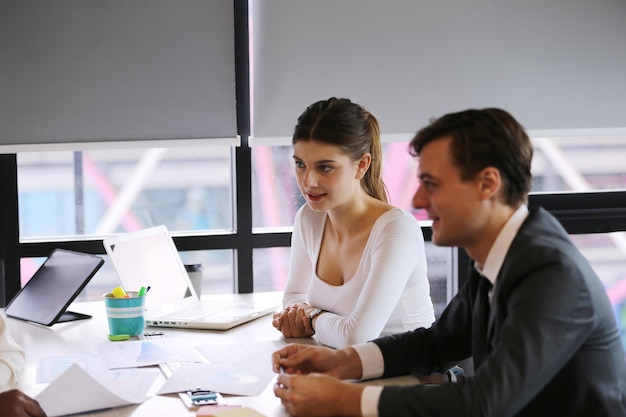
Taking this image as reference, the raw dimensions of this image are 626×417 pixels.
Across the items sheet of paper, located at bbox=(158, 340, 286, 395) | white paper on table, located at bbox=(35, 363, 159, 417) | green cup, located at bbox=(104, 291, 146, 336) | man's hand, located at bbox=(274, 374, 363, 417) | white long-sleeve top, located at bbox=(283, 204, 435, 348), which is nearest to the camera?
man's hand, located at bbox=(274, 374, 363, 417)

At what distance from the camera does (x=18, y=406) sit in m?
1.68

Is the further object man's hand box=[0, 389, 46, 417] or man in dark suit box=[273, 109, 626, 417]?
man's hand box=[0, 389, 46, 417]

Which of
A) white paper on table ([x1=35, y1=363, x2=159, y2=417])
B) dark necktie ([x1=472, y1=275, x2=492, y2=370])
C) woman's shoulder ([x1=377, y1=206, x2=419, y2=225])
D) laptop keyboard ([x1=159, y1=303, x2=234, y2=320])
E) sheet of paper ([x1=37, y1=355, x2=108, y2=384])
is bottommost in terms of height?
laptop keyboard ([x1=159, y1=303, x2=234, y2=320])

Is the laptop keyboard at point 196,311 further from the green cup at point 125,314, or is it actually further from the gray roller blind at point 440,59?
the gray roller blind at point 440,59

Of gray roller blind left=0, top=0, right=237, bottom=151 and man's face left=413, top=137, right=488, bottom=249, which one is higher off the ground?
gray roller blind left=0, top=0, right=237, bottom=151

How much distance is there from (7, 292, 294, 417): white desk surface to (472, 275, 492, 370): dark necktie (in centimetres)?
43

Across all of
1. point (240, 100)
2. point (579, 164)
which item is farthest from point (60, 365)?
point (579, 164)

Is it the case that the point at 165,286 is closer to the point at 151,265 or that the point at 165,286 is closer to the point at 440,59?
the point at 151,265

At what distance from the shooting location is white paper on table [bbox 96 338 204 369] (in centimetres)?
212

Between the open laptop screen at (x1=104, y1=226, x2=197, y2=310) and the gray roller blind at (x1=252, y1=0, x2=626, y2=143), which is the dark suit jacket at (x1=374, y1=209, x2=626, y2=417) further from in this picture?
the gray roller blind at (x1=252, y1=0, x2=626, y2=143)

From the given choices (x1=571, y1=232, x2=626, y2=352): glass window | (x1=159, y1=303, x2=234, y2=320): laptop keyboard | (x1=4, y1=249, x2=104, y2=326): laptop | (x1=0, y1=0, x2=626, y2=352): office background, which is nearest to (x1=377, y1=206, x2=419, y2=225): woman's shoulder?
(x1=159, y1=303, x2=234, y2=320): laptop keyboard

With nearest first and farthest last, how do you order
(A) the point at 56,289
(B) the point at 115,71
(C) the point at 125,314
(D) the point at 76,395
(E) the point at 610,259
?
1. (D) the point at 76,395
2. (C) the point at 125,314
3. (A) the point at 56,289
4. (B) the point at 115,71
5. (E) the point at 610,259

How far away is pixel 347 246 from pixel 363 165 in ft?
0.87

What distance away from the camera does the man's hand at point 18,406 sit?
5.47 ft
